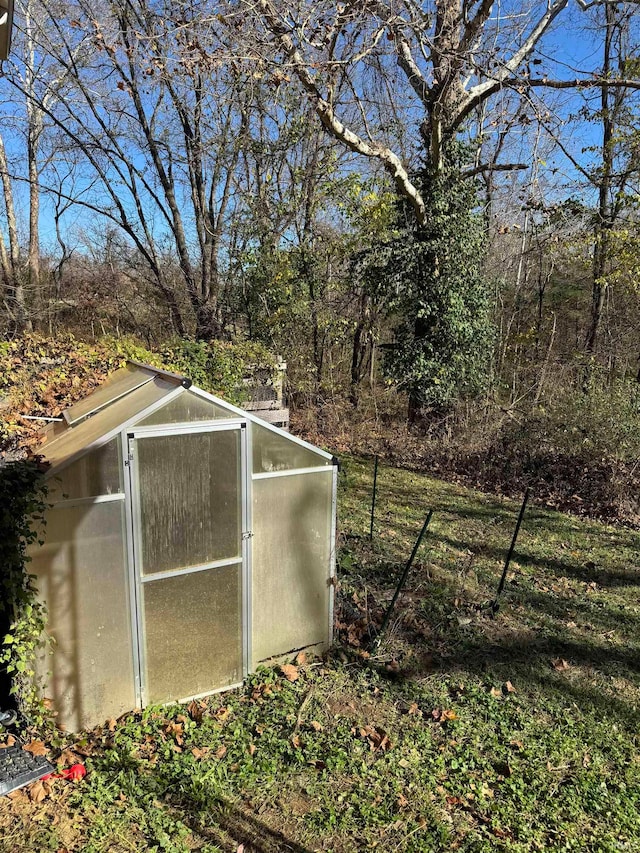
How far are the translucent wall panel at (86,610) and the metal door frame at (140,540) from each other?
7 centimetres

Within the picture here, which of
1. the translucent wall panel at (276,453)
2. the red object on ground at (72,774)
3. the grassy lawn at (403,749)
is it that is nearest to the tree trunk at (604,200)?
the grassy lawn at (403,749)

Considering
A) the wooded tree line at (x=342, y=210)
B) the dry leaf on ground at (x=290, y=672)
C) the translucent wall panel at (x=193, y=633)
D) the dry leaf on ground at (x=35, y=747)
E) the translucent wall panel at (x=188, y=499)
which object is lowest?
the dry leaf on ground at (x=290, y=672)

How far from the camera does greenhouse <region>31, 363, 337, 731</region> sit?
407 centimetres

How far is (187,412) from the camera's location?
14.5 feet

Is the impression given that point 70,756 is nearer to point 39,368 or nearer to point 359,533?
point 359,533

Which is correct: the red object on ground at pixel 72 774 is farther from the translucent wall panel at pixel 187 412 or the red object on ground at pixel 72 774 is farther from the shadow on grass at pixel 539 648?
the shadow on grass at pixel 539 648

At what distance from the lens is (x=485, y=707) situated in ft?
16.0

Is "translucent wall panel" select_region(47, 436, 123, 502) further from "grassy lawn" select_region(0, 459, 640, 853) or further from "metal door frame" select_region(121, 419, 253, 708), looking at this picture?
"grassy lawn" select_region(0, 459, 640, 853)

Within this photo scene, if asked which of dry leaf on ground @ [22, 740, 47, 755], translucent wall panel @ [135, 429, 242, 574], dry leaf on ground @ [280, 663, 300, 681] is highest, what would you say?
translucent wall panel @ [135, 429, 242, 574]

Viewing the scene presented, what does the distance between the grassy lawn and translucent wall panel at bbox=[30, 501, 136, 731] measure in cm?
30

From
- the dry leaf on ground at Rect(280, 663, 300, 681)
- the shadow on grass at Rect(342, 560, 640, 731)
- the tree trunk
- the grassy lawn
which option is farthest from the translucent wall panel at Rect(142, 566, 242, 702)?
the tree trunk

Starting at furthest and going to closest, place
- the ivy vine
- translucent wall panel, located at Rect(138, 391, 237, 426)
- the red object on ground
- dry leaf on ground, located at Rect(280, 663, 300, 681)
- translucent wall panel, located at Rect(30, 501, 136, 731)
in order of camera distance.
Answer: dry leaf on ground, located at Rect(280, 663, 300, 681) < translucent wall panel, located at Rect(138, 391, 237, 426) < translucent wall panel, located at Rect(30, 501, 136, 731) < the red object on ground < the ivy vine

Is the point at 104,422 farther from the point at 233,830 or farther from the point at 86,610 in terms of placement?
the point at 233,830

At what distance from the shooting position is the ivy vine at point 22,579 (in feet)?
12.1
